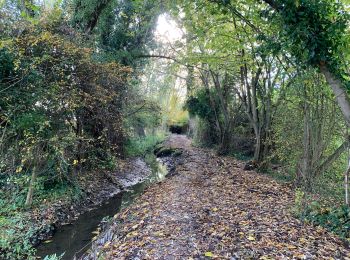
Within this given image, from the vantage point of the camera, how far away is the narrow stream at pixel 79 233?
5.90m

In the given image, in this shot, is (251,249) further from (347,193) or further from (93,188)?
(93,188)

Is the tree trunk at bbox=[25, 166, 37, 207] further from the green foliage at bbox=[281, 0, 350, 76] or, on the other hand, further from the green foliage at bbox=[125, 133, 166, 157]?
the green foliage at bbox=[125, 133, 166, 157]

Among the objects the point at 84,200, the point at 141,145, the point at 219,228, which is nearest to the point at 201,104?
the point at 141,145

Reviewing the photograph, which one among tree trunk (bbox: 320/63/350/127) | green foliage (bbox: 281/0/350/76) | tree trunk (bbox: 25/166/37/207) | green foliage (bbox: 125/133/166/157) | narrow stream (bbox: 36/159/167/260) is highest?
green foliage (bbox: 281/0/350/76)

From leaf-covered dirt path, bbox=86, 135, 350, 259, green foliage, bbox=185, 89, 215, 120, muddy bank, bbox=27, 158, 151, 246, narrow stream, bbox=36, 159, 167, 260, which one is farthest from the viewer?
green foliage, bbox=185, 89, 215, 120

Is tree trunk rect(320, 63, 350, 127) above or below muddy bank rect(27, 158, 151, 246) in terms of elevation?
above

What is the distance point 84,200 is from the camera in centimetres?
892

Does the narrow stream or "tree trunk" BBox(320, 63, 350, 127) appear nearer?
"tree trunk" BBox(320, 63, 350, 127)

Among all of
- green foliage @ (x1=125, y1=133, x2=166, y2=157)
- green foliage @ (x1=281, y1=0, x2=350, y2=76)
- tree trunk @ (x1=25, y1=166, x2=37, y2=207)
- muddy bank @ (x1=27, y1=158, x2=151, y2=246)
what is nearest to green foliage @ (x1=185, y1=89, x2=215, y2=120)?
green foliage @ (x1=125, y1=133, x2=166, y2=157)

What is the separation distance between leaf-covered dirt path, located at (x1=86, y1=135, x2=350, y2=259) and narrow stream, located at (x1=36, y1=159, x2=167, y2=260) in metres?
0.71

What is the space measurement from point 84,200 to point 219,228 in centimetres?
520

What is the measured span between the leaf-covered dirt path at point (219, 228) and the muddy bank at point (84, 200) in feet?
5.36

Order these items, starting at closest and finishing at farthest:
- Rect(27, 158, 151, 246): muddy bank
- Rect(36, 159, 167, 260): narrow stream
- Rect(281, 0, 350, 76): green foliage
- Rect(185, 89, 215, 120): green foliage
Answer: Rect(281, 0, 350, 76): green foliage
Rect(36, 159, 167, 260): narrow stream
Rect(27, 158, 151, 246): muddy bank
Rect(185, 89, 215, 120): green foliage

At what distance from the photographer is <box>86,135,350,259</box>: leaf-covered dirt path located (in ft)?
14.2
